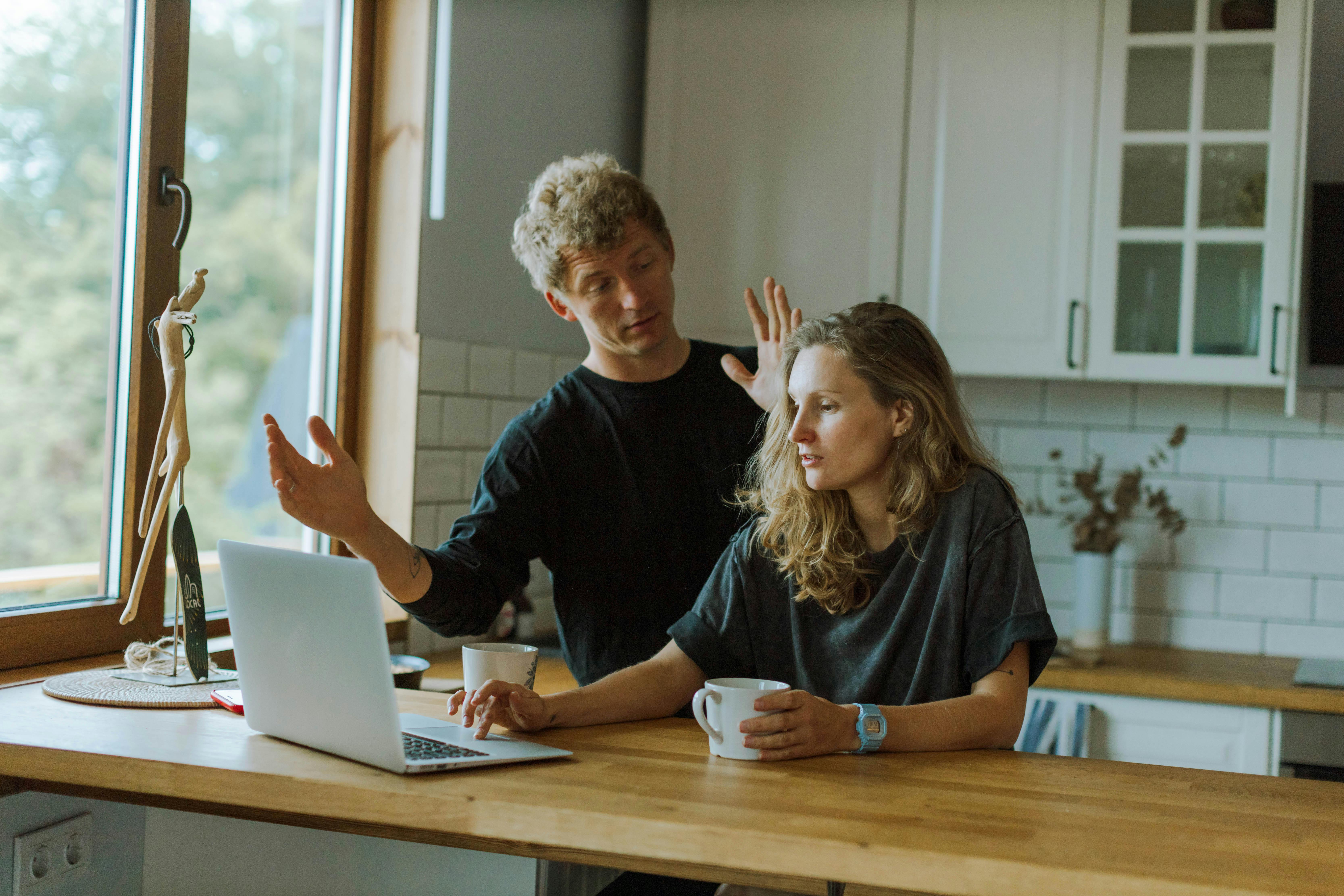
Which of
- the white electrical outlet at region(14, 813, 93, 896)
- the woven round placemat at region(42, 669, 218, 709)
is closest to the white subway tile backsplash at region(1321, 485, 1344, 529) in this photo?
the woven round placemat at region(42, 669, 218, 709)

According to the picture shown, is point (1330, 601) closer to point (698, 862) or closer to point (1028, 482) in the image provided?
point (1028, 482)

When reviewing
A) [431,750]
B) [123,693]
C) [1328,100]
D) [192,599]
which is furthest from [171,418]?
[1328,100]

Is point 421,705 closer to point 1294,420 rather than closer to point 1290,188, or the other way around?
point 1290,188

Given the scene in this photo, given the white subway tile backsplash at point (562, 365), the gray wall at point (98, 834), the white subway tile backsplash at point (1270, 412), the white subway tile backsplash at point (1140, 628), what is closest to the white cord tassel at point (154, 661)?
the gray wall at point (98, 834)

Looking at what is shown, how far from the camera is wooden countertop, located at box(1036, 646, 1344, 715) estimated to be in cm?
256

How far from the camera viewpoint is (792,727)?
121 centimetres

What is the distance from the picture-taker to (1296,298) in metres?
2.76

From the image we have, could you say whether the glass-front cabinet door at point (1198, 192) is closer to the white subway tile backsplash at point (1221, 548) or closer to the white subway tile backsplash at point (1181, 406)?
the white subway tile backsplash at point (1181, 406)

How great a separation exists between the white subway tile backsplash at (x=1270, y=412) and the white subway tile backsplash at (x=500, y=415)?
72.5 inches

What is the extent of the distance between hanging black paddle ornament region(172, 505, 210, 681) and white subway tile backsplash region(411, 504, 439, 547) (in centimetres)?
87

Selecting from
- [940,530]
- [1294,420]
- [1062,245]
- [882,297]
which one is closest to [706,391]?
[940,530]

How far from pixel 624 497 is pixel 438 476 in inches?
28.5

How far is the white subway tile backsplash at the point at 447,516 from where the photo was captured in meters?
2.56

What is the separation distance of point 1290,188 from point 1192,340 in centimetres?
40
